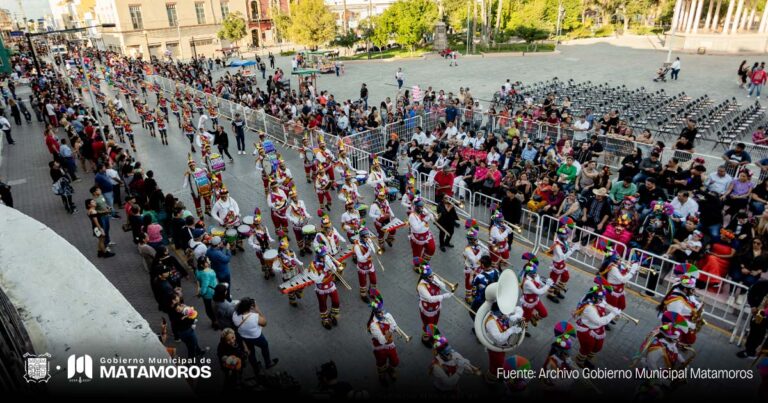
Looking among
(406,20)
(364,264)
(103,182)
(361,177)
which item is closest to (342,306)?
(364,264)

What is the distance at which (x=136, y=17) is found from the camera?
2334 inches

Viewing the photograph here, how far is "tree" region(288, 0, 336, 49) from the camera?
1799 inches

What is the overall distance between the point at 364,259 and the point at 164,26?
65663 mm

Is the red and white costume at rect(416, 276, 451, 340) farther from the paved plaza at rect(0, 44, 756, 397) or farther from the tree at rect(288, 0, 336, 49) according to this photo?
the tree at rect(288, 0, 336, 49)

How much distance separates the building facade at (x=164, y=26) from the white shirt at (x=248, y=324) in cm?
5910

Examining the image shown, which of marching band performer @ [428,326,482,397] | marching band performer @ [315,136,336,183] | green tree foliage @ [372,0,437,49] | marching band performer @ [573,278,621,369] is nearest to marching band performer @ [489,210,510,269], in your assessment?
marching band performer @ [573,278,621,369]

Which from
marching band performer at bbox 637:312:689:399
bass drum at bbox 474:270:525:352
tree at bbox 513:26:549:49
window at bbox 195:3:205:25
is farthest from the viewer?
window at bbox 195:3:205:25

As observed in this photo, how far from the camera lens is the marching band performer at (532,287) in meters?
7.27

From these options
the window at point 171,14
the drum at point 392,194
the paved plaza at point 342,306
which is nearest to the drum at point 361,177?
the paved plaza at point 342,306

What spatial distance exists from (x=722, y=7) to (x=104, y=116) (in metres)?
57.1

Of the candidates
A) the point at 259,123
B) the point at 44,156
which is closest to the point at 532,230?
the point at 259,123

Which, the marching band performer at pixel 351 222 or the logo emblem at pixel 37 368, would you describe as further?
the marching band performer at pixel 351 222

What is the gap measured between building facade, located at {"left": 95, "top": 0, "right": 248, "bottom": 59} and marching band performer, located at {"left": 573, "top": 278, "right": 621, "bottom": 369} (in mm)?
61221

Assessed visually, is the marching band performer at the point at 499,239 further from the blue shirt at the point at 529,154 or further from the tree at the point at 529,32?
the tree at the point at 529,32
